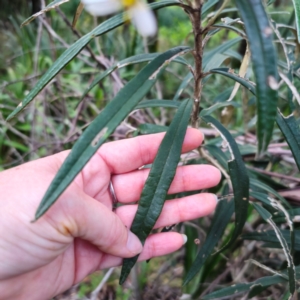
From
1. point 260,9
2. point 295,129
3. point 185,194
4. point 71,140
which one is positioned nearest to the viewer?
point 260,9

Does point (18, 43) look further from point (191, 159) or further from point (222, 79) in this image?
point (191, 159)

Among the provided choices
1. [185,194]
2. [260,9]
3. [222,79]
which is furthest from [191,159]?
[222,79]

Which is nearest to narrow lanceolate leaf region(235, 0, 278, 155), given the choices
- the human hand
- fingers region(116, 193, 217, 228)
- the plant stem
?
the plant stem

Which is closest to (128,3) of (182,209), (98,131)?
(98,131)

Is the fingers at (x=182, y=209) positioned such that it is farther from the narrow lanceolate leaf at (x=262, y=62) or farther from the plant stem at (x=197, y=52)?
the narrow lanceolate leaf at (x=262, y=62)

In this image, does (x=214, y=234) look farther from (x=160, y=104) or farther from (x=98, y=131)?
(x=98, y=131)

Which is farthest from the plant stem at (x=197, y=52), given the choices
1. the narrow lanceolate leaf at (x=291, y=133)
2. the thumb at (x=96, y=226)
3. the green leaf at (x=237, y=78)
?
the thumb at (x=96, y=226)
